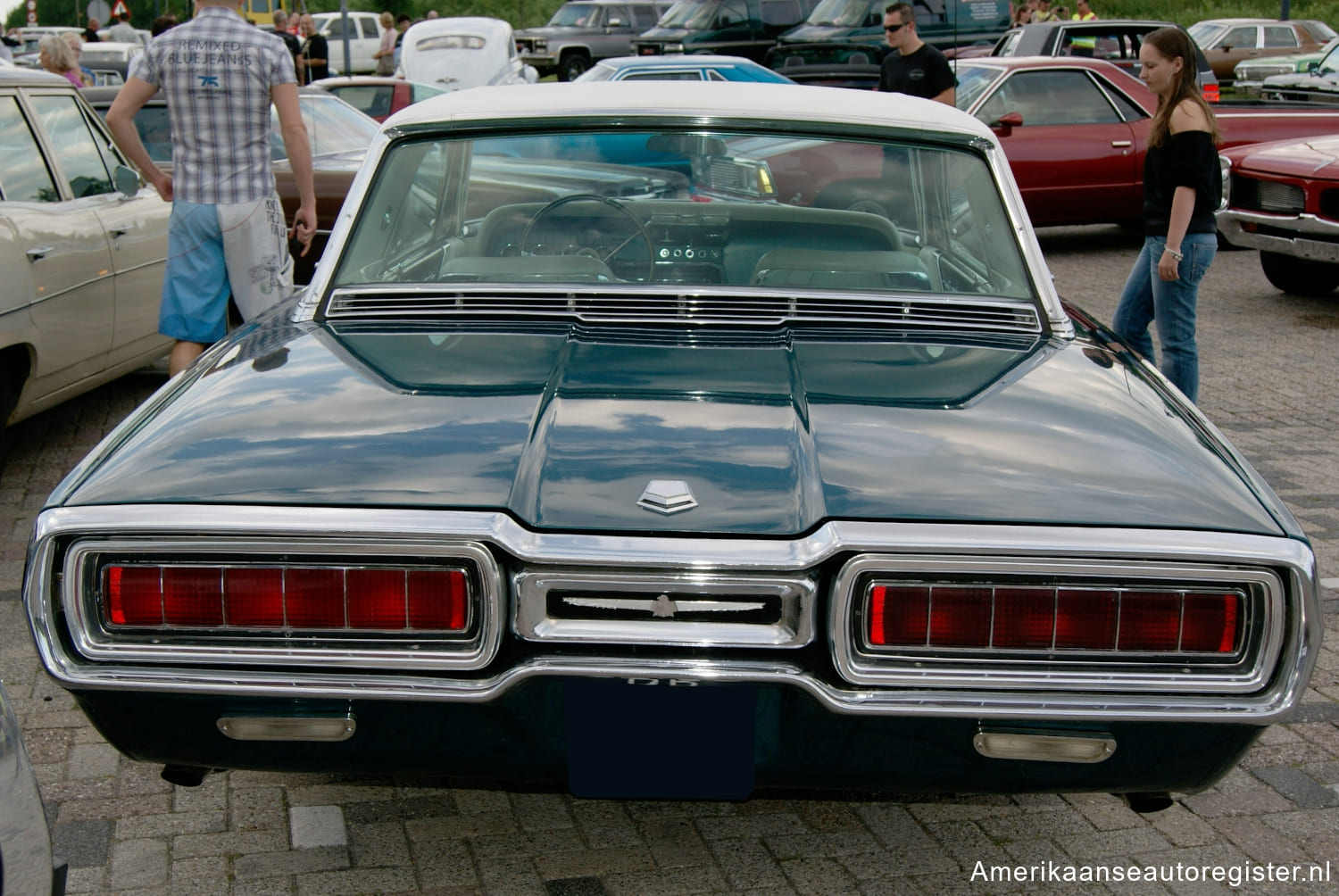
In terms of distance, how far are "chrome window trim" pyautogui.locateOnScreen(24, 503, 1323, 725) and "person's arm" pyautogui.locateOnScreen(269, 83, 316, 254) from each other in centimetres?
325

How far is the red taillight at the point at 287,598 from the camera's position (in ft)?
7.30

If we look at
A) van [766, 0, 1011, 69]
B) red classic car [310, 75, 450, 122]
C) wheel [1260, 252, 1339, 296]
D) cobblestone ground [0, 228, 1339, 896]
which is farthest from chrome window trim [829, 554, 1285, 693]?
van [766, 0, 1011, 69]

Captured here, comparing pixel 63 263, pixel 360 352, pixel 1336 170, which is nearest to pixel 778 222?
pixel 360 352

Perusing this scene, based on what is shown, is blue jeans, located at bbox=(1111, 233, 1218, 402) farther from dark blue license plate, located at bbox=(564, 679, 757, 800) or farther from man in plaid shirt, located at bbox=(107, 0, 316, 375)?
dark blue license plate, located at bbox=(564, 679, 757, 800)

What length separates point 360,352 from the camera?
295cm

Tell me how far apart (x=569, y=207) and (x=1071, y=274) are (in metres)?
7.89

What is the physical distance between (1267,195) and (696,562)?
8705 mm

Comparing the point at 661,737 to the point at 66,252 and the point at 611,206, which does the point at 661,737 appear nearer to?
the point at 611,206

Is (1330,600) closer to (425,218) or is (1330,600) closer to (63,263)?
(425,218)

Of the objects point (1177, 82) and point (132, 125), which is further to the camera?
point (1177, 82)

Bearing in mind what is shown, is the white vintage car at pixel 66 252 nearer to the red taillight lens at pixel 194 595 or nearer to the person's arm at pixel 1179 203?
the red taillight lens at pixel 194 595

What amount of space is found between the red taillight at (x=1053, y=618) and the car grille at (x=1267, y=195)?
8.03m

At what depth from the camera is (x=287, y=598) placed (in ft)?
7.36

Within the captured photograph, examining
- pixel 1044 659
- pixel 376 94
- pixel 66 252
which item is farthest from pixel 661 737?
pixel 376 94
